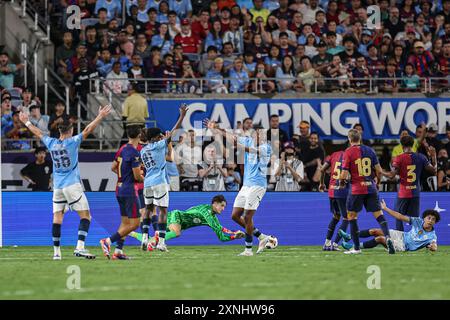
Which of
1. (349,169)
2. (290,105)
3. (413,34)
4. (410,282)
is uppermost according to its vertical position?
(413,34)

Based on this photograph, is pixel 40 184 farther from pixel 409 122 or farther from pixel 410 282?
pixel 410 282

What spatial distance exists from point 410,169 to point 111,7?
11936 mm

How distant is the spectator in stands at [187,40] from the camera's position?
2806 cm

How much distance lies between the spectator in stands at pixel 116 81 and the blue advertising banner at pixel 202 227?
16.8ft

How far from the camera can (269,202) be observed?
22.4 m

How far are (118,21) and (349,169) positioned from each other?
12435mm

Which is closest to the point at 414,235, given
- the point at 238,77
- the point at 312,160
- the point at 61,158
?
the point at 312,160

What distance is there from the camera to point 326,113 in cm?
2630

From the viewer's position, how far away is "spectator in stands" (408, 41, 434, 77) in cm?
2823

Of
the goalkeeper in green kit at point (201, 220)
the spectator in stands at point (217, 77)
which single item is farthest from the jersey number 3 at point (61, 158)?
the spectator in stands at point (217, 77)

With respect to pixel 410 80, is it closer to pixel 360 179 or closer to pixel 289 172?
pixel 289 172

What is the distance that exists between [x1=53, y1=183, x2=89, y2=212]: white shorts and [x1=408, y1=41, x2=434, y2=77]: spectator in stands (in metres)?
13.8

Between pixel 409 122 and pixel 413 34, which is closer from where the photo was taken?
pixel 409 122

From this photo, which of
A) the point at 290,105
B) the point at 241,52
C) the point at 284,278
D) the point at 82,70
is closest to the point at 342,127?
the point at 290,105
